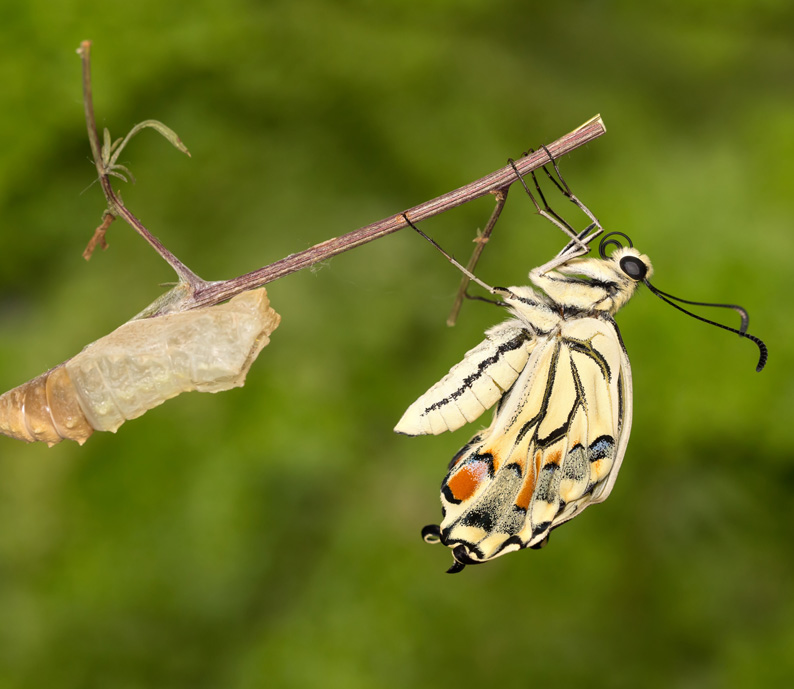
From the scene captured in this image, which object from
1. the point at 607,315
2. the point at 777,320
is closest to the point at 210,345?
the point at 607,315

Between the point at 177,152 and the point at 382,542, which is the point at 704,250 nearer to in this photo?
the point at 382,542

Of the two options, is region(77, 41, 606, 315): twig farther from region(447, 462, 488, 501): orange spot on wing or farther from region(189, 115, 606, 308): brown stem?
region(447, 462, 488, 501): orange spot on wing

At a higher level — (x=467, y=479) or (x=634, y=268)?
(x=634, y=268)

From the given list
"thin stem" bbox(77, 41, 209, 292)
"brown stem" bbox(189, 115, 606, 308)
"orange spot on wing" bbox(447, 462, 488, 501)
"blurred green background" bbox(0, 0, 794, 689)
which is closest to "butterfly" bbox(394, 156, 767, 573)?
"orange spot on wing" bbox(447, 462, 488, 501)

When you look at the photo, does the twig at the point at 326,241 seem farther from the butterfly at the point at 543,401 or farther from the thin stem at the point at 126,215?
the butterfly at the point at 543,401

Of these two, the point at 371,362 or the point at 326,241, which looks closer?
the point at 326,241

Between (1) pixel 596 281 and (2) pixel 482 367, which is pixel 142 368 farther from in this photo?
(1) pixel 596 281

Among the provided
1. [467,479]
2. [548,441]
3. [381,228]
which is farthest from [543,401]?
[381,228]
